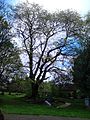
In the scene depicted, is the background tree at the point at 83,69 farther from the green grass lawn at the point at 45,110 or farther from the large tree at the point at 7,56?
the large tree at the point at 7,56

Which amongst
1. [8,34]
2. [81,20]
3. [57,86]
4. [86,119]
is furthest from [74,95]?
[86,119]

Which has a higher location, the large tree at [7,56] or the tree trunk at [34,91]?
the large tree at [7,56]

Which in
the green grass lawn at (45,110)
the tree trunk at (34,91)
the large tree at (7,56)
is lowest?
the green grass lawn at (45,110)

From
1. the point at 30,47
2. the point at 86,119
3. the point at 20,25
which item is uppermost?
the point at 20,25

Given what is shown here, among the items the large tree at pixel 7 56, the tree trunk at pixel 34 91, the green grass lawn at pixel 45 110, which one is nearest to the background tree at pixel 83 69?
the green grass lawn at pixel 45 110

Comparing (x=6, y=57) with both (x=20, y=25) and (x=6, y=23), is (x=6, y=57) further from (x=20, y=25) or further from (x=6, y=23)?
(x=20, y=25)

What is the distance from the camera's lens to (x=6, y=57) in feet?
152

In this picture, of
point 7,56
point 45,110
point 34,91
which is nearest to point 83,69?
point 7,56

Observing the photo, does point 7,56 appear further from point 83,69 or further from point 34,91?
point 34,91

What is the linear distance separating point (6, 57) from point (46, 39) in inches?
406

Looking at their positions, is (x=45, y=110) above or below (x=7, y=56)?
below

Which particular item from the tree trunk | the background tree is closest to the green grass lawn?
the background tree

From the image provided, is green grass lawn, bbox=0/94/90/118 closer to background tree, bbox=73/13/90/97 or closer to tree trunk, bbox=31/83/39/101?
background tree, bbox=73/13/90/97

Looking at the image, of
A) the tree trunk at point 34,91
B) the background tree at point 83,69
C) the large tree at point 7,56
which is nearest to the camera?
the background tree at point 83,69
